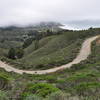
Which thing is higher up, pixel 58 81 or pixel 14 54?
pixel 58 81

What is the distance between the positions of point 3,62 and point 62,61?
11.2m

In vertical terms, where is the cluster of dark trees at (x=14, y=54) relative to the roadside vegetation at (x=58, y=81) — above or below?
below

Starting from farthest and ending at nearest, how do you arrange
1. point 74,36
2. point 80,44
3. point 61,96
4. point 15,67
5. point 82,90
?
1. point 74,36
2. point 80,44
3. point 15,67
4. point 82,90
5. point 61,96

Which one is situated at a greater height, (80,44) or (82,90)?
(82,90)

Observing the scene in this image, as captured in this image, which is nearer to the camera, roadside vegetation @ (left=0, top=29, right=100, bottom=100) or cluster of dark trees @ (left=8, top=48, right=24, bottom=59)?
roadside vegetation @ (left=0, top=29, right=100, bottom=100)

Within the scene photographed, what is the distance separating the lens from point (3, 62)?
40.8 m

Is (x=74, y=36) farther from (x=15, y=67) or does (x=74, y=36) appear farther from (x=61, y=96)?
(x=61, y=96)

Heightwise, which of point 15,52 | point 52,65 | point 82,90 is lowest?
point 15,52

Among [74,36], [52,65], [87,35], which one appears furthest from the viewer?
[74,36]

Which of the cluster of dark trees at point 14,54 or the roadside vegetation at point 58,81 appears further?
the cluster of dark trees at point 14,54

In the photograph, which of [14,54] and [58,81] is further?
[14,54]

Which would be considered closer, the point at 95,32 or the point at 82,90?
the point at 82,90

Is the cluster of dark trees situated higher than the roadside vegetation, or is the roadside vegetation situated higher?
the roadside vegetation

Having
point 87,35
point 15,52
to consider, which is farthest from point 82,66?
point 15,52
